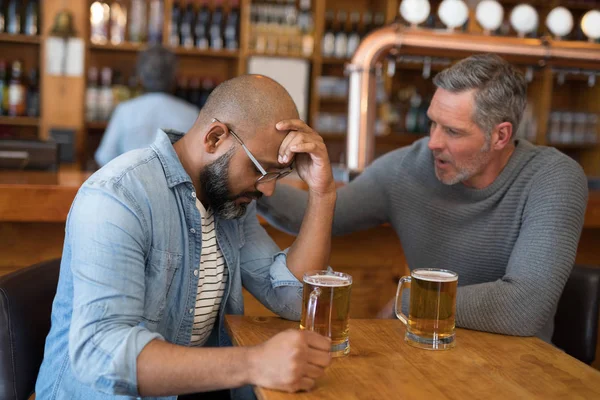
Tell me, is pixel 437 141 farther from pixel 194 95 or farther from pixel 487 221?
pixel 194 95

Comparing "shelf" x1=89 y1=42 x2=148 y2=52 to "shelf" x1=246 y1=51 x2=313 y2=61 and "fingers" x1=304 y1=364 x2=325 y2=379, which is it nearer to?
"shelf" x1=246 y1=51 x2=313 y2=61

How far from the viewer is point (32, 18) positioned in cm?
448

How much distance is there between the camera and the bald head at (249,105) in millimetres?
1339

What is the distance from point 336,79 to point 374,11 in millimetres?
654

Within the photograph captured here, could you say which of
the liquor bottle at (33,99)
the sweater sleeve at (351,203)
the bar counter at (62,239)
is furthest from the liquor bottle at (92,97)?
the sweater sleeve at (351,203)

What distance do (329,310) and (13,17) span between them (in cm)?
404

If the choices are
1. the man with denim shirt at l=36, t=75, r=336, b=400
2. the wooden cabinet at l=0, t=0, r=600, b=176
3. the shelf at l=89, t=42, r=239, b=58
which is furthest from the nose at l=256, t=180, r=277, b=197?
the shelf at l=89, t=42, r=239, b=58

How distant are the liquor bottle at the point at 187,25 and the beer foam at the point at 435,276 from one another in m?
3.71

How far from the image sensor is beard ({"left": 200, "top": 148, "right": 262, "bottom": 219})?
53.4 inches

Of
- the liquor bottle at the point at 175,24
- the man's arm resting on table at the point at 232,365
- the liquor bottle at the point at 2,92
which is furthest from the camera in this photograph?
the liquor bottle at the point at 175,24

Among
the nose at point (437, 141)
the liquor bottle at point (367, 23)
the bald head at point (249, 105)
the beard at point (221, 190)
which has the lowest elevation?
the beard at point (221, 190)

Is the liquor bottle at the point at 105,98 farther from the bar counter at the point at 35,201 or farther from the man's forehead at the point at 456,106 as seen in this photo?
the man's forehead at the point at 456,106

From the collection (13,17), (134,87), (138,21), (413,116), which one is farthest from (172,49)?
(413,116)

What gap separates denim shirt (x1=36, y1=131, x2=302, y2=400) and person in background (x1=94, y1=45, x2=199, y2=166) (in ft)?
6.45
